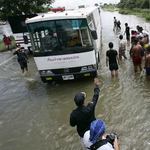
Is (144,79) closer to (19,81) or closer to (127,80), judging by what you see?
(127,80)

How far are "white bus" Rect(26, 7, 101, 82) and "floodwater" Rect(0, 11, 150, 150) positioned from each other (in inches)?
38.1

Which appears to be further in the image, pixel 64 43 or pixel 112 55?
pixel 112 55

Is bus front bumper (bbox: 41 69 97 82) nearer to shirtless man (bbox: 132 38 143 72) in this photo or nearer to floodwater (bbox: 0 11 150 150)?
floodwater (bbox: 0 11 150 150)

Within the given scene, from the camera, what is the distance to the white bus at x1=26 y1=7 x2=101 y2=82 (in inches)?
202

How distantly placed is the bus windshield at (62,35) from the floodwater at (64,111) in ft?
5.81

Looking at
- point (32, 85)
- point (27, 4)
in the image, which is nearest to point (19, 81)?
point (32, 85)

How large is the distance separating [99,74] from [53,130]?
382 cm

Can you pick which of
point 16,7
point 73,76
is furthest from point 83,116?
point 16,7

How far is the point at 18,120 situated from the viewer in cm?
464

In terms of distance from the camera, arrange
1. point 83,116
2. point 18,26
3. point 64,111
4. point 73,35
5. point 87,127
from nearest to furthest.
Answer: point 83,116, point 87,127, point 64,111, point 73,35, point 18,26

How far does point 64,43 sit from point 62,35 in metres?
0.30

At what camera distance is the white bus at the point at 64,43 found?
512 cm

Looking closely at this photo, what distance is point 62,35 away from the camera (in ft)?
17.4

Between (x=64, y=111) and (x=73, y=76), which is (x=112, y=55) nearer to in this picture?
(x=73, y=76)
